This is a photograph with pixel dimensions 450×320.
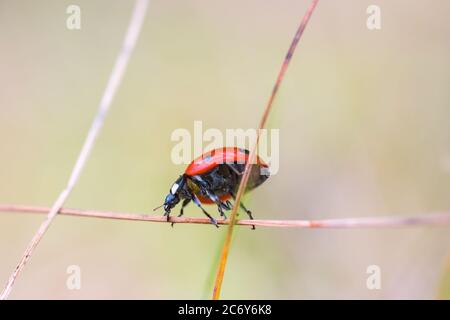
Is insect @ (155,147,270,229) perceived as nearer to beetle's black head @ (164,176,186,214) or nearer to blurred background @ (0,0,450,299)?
beetle's black head @ (164,176,186,214)

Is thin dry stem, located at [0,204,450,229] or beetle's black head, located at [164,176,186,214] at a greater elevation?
beetle's black head, located at [164,176,186,214]

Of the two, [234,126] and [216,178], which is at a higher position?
[234,126]

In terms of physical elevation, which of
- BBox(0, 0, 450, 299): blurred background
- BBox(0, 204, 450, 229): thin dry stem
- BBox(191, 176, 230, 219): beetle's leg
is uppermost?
BBox(0, 0, 450, 299): blurred background

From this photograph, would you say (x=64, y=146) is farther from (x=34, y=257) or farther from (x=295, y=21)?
(x=295, y=21)

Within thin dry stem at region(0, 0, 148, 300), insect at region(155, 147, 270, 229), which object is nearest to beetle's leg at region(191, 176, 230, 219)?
insect at region(155, 147, 270, 229)

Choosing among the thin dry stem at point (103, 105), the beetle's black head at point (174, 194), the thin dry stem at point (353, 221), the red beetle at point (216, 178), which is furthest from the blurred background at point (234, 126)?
the thin dry stem at point (103, 105)

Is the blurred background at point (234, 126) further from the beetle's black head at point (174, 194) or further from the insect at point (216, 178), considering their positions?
the beetle's black head at point (174, 194)

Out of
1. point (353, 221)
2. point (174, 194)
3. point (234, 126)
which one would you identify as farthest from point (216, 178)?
point (234, 126)

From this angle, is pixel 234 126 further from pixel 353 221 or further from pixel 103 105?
pixel 353 221
